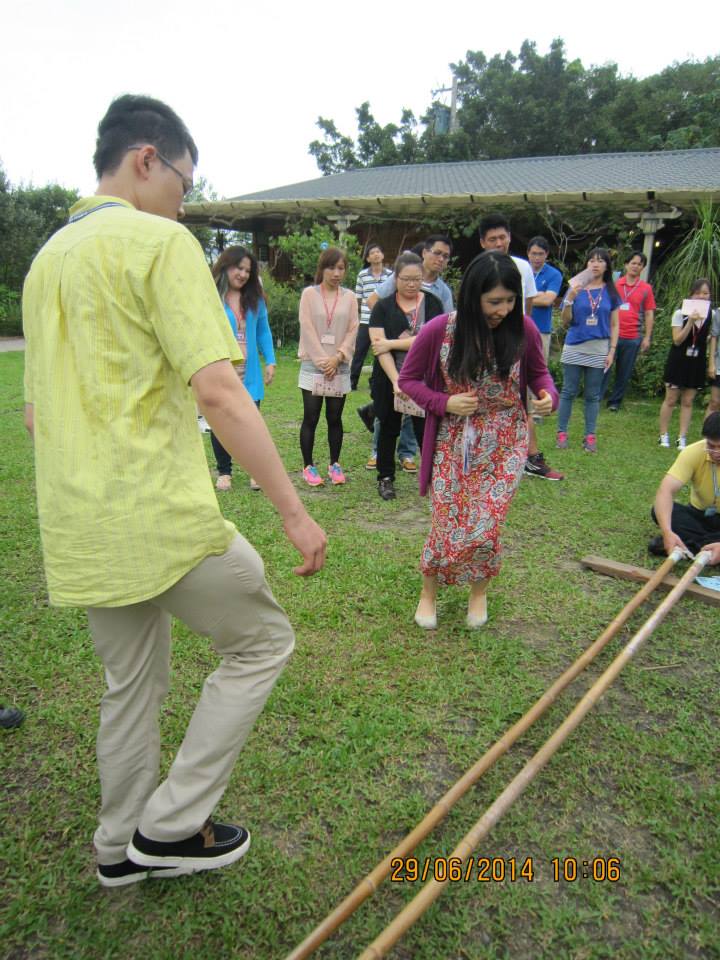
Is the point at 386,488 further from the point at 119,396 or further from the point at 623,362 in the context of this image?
the point at 623,362

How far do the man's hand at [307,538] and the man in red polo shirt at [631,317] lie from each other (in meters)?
7.43

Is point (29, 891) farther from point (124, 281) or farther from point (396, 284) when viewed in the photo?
point (396, 284)

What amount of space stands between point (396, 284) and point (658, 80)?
4212 cm

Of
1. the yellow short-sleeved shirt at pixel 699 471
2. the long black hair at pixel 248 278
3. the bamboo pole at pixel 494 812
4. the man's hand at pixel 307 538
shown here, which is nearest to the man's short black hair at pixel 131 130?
the man's hand at pixel 307 538

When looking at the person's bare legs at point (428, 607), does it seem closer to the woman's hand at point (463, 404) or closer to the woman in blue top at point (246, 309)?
the woman's hand at point (463, 404)

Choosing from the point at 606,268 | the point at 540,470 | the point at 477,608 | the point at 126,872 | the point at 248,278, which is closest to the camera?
the point at 126,872

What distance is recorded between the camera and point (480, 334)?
2.72 meters

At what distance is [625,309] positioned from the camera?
839 cm

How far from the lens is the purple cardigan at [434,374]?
2867mm

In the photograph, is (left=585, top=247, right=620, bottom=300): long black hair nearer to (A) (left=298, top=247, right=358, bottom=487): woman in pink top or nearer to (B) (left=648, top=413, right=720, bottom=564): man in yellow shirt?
(A) (left=298, top=247, right=358, bottom=487): woman in pink top

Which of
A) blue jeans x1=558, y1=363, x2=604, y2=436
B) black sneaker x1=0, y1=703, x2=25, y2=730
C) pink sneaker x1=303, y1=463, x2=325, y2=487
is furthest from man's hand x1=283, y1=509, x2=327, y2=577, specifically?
blue jeans x1=558, y1=363, x2=604, y2=436

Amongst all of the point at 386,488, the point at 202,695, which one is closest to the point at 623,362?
the point at 386,488

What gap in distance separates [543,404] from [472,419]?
0.32 meters

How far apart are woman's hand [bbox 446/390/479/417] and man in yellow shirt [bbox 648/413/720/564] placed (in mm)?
1624
